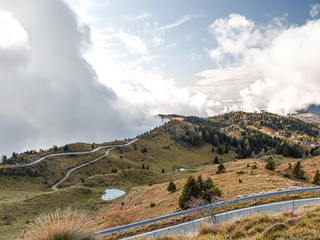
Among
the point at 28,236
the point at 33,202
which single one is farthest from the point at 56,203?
the point at 28,236

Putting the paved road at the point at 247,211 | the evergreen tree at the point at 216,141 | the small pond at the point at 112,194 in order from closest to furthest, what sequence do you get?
the paved road at the point at 247,211, the small pond at the point at 112,194, the evergreen tree at the point at 216,141

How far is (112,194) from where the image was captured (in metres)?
52.9

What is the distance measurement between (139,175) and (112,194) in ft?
69.2

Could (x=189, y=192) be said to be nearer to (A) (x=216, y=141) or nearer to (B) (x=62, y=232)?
(B) (x=62, y=232)

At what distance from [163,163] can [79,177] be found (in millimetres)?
60141

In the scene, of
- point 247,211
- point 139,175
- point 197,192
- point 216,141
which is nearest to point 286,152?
point 216,141

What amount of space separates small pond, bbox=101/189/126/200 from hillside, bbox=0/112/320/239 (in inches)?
66.9

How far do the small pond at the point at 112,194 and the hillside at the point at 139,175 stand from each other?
5.58 ft

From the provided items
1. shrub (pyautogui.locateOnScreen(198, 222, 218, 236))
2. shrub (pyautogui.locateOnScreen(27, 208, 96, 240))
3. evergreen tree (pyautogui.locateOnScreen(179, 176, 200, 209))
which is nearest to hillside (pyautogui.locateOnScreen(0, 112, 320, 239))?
evergreen tree (pyautogui.locateOnScreen(179, 176, 200, 209))

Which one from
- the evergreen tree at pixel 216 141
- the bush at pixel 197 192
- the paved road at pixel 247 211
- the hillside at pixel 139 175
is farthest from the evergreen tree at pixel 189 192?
the evergreen tree at pixel 216 141

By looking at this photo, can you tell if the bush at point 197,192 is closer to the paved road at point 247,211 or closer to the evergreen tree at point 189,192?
the evergreen tree at point 189,192

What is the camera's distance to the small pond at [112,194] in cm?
5062

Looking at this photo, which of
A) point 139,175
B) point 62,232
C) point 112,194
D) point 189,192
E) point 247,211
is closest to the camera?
point 62,232

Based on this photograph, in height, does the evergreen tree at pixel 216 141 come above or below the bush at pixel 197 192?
above
